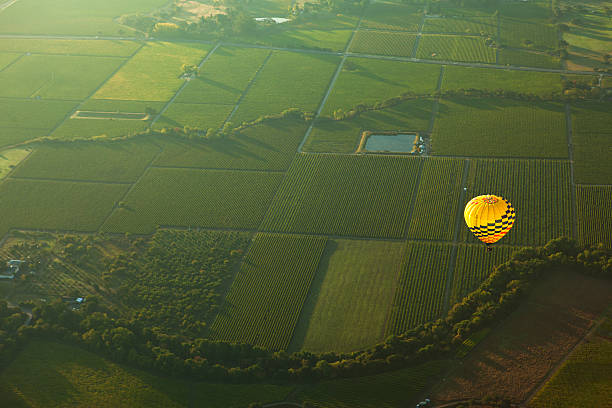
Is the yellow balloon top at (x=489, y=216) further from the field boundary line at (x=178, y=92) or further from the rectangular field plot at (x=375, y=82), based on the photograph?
the field boundary line at (x=178, y=92)

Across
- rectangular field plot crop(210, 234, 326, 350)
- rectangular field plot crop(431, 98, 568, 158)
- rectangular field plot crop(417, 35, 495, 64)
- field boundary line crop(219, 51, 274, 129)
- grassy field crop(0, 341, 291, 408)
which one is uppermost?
rectangular field plot crop(417, 35, 495, 64)

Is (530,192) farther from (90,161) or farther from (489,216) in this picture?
(90,161)

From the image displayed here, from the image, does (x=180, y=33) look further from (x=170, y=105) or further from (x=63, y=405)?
(x=63, y=405)

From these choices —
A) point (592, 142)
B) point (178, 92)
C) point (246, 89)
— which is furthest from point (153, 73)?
point (592, 142)

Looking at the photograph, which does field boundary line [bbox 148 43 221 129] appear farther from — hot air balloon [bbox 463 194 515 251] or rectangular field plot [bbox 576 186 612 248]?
rectangular field plot [bbox 576 186 612 248]

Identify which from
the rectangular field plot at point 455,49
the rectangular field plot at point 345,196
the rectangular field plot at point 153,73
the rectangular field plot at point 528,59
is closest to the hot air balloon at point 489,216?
the rectangular field plot at point 345,196

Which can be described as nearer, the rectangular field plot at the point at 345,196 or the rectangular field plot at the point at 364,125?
the rectangular field plot at the point at 345,196

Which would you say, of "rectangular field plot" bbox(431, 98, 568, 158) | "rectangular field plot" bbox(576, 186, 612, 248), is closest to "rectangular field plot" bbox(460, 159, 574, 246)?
"rectangular field plot" bbox(576, 186, 612, 248)
